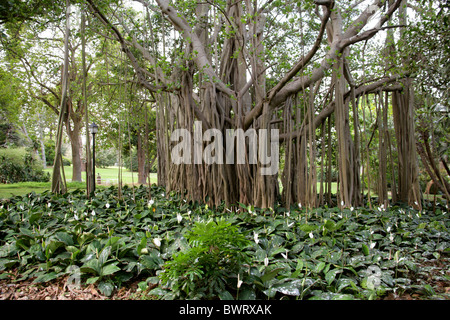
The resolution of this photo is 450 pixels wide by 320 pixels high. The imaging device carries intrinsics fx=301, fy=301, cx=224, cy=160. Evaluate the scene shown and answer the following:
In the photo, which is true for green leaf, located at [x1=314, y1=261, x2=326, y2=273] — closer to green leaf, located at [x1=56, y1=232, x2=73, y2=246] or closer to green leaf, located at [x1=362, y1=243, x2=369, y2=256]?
green leaf, located at [x1=362, y1=243, x2=369, y2=256]

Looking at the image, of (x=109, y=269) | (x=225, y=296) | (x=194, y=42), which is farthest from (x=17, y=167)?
(x=225, y=296)

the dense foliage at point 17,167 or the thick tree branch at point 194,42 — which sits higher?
the thick tree branch at point 194,42

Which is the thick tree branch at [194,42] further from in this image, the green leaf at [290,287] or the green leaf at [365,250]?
the green leaf at [290,287]

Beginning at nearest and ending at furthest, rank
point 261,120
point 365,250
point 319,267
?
point 319,267 → point 365,250 → point 261,120

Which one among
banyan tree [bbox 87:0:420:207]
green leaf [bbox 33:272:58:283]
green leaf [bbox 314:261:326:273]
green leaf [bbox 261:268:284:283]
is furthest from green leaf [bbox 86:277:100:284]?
banyan tree [bbox 87:0:420:207]

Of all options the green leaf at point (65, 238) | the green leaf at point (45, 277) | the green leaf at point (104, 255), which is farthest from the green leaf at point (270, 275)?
the green leaf at point (65, 238)

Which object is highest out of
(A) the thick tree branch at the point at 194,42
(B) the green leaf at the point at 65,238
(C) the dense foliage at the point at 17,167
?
(A) the thick tree branch at the point at 194,42

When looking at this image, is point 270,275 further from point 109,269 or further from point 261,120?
point 261,120

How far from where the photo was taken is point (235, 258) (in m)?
1.37

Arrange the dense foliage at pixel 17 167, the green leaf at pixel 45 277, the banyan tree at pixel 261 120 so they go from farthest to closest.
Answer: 1. the dense foliage at pixel 17 167
2. the banyan tree at pixel 261 120
3. the green leaf at pixel 45 277

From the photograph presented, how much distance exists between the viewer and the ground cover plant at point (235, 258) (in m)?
1.32

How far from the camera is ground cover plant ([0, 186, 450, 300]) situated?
4.34 ft

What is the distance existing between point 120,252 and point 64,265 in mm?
303
